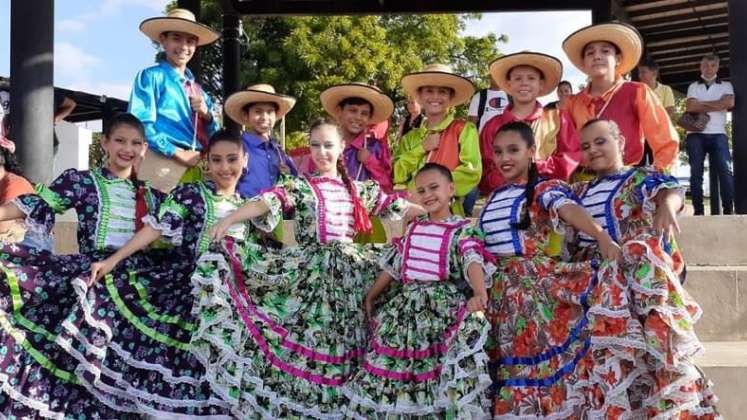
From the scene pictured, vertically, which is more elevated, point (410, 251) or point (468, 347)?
point (410, 251)

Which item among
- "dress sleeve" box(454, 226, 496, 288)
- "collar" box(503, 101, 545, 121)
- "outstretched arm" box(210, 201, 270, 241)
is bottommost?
"dress sleeve" box(454, 226, 496, 288)

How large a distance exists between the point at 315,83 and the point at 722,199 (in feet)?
34.8

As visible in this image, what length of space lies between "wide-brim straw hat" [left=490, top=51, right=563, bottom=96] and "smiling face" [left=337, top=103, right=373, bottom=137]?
0.94 meters

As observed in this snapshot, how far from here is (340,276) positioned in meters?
3.94

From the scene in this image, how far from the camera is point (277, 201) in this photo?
407cm

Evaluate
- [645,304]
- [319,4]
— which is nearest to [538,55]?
[645,304]

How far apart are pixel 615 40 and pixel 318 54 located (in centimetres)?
1289

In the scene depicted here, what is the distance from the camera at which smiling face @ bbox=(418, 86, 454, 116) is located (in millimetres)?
5195

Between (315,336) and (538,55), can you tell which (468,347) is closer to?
(315,336)

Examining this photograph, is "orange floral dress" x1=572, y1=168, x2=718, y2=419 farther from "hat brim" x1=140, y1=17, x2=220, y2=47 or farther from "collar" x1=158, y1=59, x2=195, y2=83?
"hat brim" x1=140, y1=17, x2=220, y2=47

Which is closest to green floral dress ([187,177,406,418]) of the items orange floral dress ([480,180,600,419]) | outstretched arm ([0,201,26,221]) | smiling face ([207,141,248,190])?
smiling face ([207,141,248,190])

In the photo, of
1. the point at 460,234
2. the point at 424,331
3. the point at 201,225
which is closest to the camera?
the point at 424,331

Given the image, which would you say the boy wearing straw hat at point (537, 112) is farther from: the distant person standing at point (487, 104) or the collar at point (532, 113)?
the distant person standing at point (487, 104)

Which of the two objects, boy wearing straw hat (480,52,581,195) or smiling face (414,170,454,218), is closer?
smiling face (414,170,454,218)
